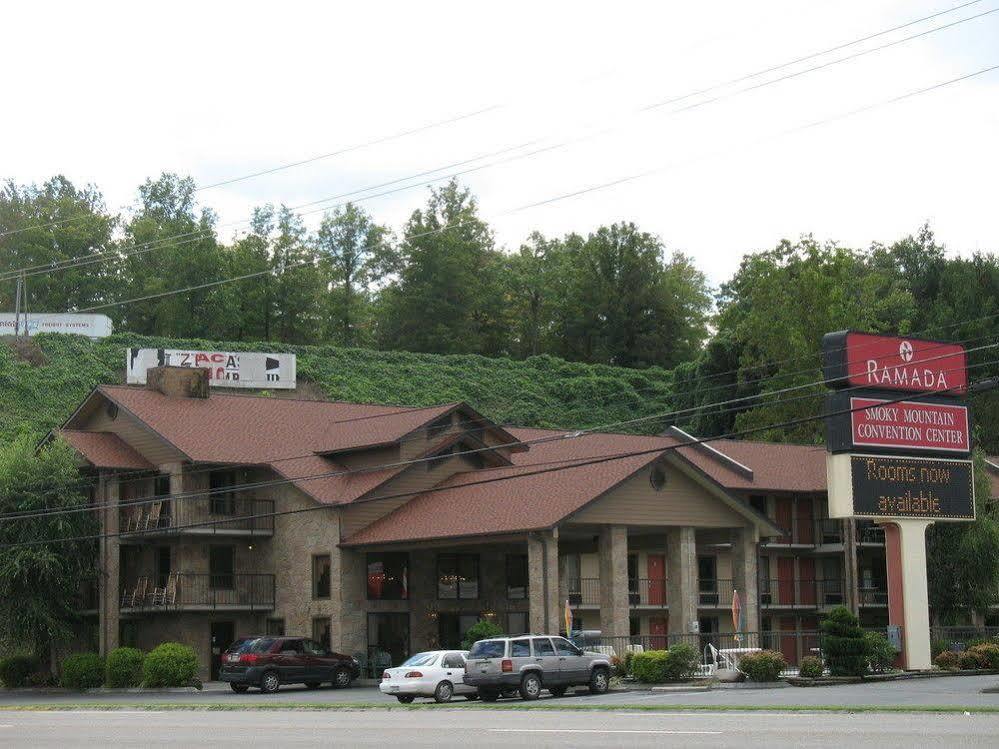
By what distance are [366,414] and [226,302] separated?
49.8 m

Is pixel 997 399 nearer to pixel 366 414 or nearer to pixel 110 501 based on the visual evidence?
pixel 366 414

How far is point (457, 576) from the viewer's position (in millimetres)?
54969

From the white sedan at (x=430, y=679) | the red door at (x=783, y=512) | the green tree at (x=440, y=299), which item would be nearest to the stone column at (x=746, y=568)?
the red door at (x=783, y=512)

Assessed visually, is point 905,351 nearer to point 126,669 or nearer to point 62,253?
point 126,669

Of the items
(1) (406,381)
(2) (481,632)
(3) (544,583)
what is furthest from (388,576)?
(1) (406,381)

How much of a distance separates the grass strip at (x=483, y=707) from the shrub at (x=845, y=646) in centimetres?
1093

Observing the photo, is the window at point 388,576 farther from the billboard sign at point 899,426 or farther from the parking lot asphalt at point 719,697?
the billboard sign at point 899,426

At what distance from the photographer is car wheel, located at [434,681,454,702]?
3806 cm

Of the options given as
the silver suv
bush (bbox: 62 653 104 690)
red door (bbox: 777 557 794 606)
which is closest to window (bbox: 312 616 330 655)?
bush (bbox: 62 653 104 690)

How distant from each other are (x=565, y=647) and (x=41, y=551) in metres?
22.2

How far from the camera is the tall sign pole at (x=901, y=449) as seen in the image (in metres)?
42.5

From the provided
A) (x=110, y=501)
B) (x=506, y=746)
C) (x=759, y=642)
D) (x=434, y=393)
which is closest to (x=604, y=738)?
(x=506, y=746)

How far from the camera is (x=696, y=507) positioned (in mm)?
50375

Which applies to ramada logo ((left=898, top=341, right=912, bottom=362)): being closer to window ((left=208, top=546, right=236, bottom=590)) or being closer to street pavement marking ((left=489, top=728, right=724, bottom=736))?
street pavement marking ((left=489, top=728, right=724, bottom=736))
